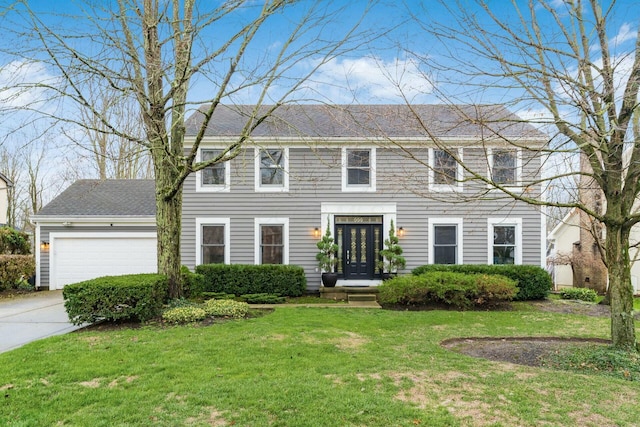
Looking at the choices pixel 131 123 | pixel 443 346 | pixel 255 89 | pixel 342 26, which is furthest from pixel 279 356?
pixel 131 123

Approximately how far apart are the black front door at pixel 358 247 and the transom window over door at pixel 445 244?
1.80 meters

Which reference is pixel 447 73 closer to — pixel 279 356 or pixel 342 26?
pixel 342 26

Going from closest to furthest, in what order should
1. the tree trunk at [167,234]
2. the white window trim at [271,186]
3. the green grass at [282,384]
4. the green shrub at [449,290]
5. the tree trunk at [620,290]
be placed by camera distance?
the green grass at [282,384]
the tree trunk at [620,290]
the tree trunk at [167,234]
the green shrub at [449,290]
the white window trim at [271,186]

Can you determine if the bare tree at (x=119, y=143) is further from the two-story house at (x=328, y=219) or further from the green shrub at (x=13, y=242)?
the green shrub at (x=13, y=242)

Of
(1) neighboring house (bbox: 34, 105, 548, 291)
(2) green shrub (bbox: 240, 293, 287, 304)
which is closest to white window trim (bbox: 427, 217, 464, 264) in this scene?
(1) neighboring house (bbox: 34, 105, 548, 291)

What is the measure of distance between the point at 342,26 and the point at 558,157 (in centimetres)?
419

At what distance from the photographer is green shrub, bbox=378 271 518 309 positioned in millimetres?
10008

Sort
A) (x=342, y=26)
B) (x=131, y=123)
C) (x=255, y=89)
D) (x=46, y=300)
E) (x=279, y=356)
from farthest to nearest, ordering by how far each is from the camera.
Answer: (x=131, y=123)
(x=46, y=300)
(x=255, y=89)
(x=342, y=26)
(x=279, y=356)

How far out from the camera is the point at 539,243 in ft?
40.8

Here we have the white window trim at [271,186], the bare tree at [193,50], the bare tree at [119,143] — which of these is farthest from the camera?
the white window trim at [271,186]

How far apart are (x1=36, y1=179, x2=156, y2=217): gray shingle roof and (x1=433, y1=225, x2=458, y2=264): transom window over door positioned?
32.5ft

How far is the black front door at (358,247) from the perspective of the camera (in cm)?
1265

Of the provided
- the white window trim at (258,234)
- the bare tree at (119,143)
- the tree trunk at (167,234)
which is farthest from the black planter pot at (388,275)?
the bare tree at (119,143)

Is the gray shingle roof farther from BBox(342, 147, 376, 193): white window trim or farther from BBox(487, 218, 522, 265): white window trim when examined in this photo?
BBox(487, 218, 522, 265): white window trim
